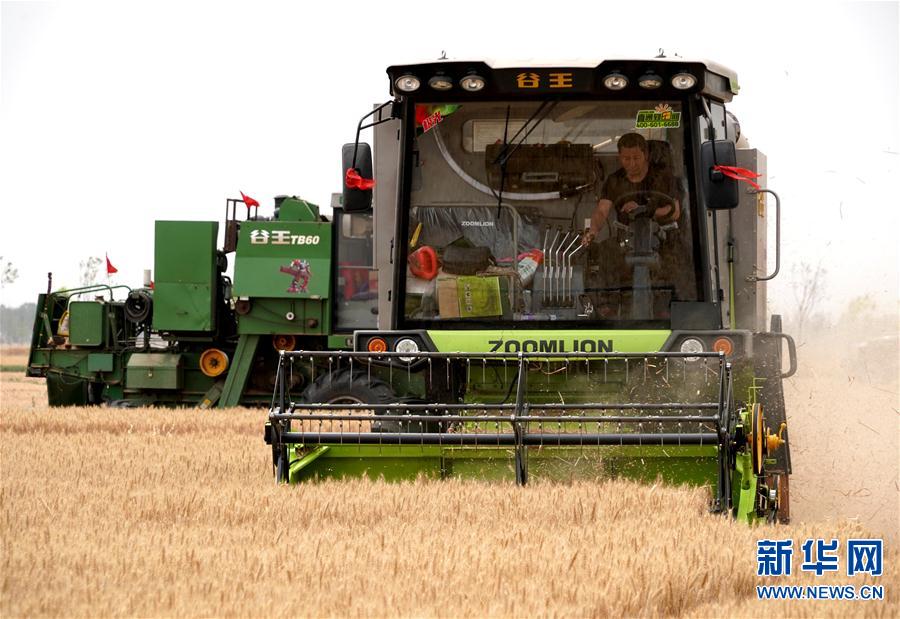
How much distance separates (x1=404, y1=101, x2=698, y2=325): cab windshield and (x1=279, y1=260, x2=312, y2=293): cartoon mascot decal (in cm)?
778

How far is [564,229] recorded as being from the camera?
24.1ft

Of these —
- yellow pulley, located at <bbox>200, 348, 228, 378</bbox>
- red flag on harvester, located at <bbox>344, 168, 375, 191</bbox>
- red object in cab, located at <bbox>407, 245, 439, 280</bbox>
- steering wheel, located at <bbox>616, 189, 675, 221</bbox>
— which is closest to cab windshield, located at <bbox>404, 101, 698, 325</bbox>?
steering wheel, located at <bbox>616, 189, 675, 221</bbox>

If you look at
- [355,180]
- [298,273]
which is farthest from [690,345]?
[298,273]

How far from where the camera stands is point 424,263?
7.50 metres

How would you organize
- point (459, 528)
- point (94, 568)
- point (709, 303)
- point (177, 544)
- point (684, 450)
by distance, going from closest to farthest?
point (94, 568) < point (177, 544) < point (459, 528) < point (684, 450) < point (709, 303)

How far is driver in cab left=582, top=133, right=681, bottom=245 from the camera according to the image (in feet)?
24.1

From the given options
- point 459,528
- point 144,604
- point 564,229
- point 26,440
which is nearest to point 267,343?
point 26,440

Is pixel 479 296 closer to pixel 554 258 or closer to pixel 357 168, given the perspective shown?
pixel 554 258

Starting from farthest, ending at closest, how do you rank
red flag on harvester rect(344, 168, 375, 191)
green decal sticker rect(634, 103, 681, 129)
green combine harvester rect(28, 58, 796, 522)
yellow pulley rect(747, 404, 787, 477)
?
green decal sticker rect(634, 103, 681, 129), red flag on harvester rect(344, 168, 375, 191), green combine harvester rect(28, 58, 796, 522), yellow pulley rect(747, 404, 787, 477)

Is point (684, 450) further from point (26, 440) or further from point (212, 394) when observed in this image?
point (212, 394)

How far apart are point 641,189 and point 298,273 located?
323 inches

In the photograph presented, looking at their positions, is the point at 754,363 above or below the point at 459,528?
above

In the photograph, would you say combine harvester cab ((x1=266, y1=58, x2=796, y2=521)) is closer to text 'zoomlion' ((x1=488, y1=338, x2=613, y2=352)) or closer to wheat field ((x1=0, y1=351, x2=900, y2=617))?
text 'zoomlion' ((x1=488, y1=338, x2=613, y2=352))

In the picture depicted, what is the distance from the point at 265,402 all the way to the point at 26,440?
5.47 m
